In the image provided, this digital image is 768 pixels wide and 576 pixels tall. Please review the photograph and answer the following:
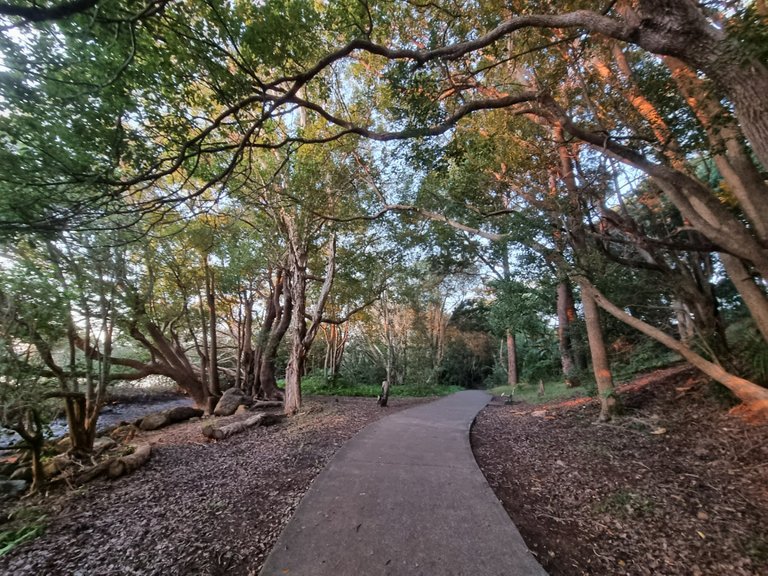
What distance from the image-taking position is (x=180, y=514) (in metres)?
3.28

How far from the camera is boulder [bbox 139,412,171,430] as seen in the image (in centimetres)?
870

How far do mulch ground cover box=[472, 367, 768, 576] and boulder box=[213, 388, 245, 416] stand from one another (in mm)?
7299

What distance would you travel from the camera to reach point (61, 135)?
3.02 meters

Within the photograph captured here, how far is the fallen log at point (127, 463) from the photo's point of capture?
443 centimetres

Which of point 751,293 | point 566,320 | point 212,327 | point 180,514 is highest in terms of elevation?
point 212,327

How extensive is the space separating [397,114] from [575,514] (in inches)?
213

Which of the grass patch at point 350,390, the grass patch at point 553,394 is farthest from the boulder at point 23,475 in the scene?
the grass patch at point 553,394

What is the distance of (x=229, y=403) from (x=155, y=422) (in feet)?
5.98

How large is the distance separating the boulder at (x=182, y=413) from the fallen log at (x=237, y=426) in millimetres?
3525

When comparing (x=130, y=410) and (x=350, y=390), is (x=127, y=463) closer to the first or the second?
(x=350, y=390)

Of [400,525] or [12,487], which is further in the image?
[12,487]

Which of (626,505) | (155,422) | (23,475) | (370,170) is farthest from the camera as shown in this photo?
(370,170)

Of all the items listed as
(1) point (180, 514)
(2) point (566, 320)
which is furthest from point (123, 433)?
(2) point (566, 320)

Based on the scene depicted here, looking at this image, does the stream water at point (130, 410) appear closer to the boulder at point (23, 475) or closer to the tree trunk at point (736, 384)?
the boulder at point (23, 475)
